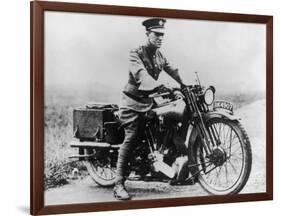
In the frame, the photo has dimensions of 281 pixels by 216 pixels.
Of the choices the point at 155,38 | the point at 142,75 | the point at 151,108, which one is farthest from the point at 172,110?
the point at 155,38

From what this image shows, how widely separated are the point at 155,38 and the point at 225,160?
711 mm

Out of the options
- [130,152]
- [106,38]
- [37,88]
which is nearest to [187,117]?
[130,152]

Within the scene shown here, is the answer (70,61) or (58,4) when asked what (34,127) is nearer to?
(70,61)

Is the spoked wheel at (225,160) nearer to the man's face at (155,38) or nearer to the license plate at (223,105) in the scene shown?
the license plate at (223,105)

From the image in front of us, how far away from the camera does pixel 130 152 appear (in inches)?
116

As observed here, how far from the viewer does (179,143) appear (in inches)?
120

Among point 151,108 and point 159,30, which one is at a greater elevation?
point 159,30

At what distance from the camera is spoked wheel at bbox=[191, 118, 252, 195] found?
3.10 metres

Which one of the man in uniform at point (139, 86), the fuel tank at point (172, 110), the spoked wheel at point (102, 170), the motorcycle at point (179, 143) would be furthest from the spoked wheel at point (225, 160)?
the spoked wheel at point (102, 170)

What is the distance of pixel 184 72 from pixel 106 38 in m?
0.43

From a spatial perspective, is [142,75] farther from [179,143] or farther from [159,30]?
[179,143]

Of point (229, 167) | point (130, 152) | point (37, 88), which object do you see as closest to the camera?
point (37, 88)

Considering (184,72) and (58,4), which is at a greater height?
(58,4)

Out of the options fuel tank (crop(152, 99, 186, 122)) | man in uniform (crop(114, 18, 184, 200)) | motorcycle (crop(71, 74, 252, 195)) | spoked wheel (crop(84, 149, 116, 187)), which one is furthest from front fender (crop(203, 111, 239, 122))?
spoked wheel (crop(84, 149, 116, 187))
